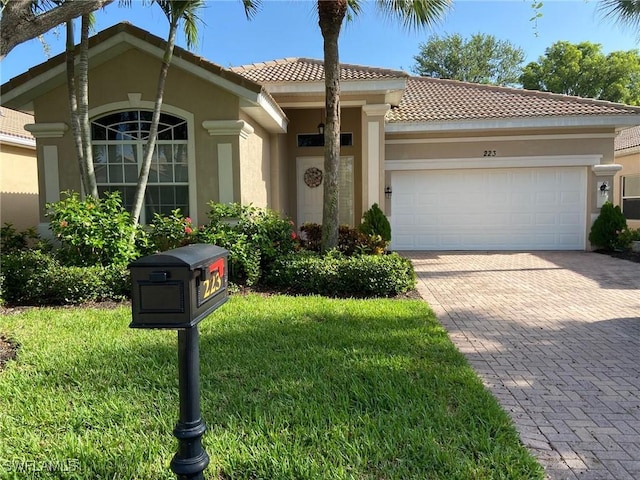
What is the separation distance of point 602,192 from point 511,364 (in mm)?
10080

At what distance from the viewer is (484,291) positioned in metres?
7.69

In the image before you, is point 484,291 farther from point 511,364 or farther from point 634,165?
point 634,165

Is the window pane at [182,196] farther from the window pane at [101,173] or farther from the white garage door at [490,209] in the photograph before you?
the white garage door at [490,209]

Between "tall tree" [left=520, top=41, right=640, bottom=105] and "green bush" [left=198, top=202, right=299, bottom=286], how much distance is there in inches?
1132

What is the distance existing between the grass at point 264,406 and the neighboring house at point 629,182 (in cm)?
1427

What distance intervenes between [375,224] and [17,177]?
10627 mm

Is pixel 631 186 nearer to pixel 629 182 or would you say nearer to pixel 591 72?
pixel 629 182

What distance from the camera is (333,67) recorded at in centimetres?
790

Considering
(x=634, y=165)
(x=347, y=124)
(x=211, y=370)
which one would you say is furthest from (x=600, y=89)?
(x=211, y=370)

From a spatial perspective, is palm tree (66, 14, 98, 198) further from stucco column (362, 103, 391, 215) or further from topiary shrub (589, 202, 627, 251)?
topiary shrub (589, 202, 627, 251)

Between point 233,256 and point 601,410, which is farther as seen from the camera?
point 233,256

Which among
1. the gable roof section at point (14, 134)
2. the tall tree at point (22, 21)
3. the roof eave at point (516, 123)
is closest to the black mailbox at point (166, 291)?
the tall tree at point (22, 21)

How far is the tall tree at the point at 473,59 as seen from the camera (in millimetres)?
34375

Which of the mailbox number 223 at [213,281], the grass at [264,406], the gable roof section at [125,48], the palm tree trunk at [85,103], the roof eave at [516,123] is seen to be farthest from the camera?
the roof eave at [516,123]
